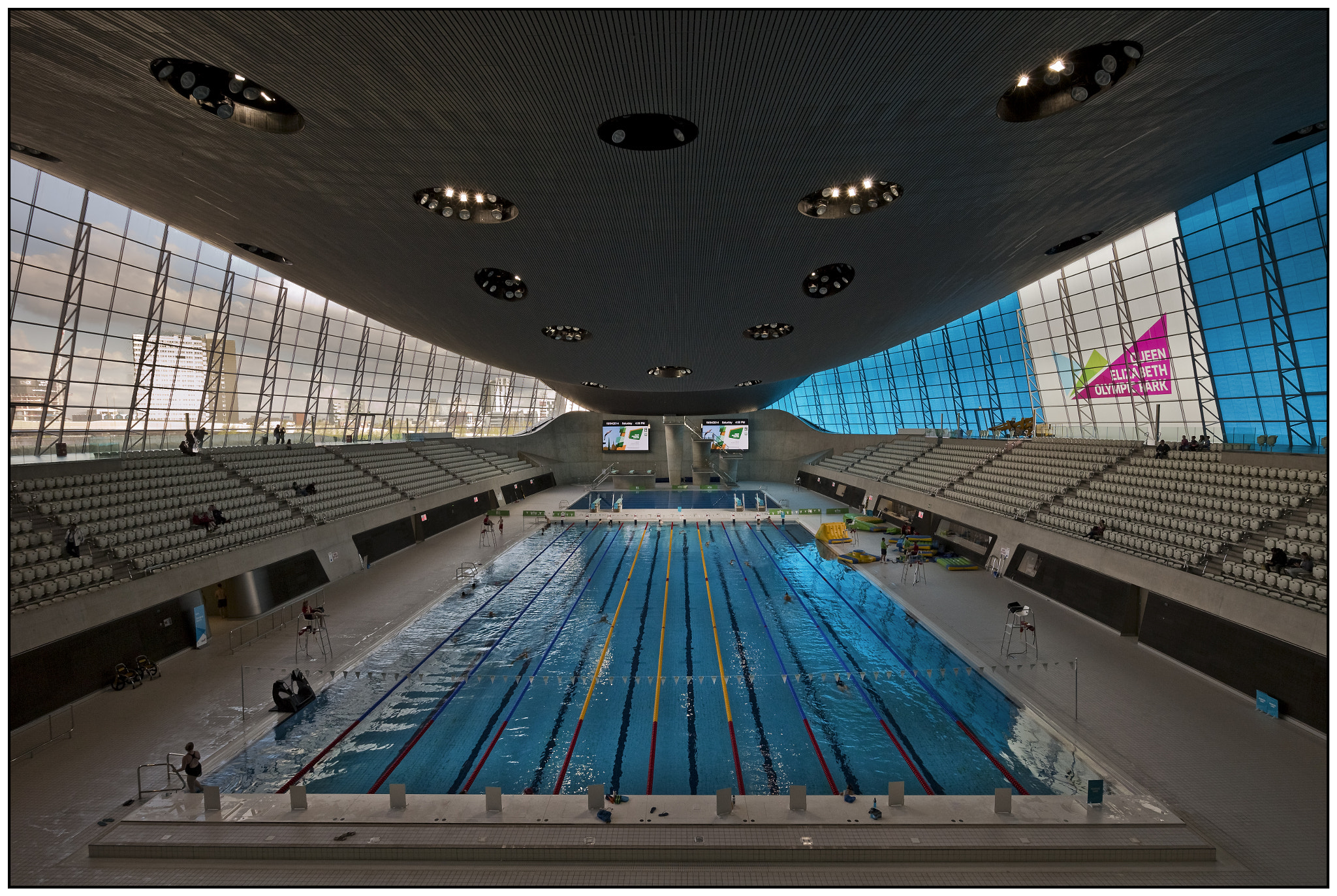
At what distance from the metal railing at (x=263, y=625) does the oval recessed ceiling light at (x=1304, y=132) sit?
9137mm

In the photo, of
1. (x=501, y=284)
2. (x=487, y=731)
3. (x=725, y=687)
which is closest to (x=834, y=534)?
(x=725, y=687)

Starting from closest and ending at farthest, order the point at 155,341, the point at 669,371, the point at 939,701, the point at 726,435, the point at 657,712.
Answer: the point at 657,712 → the point at 939,701 → the point at 155,341 → the point at 669,371 → the point at 726,435

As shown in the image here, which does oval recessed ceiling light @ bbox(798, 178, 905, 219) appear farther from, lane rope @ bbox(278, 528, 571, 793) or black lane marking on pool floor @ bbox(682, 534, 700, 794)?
lane rope @ bbox(278, 528, 571, 793)

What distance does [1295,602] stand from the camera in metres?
9.22

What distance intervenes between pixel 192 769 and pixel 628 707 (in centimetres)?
581

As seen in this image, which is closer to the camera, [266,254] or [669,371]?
[266,254]

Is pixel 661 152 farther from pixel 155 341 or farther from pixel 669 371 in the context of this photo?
pixel 155 341

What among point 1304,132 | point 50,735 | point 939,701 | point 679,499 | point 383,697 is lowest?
point 50,735

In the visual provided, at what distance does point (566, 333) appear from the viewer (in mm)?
18875

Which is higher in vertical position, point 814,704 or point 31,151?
point 31,151

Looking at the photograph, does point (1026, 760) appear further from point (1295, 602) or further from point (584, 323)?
point (584, 323)

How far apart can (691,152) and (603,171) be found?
1.29 meters

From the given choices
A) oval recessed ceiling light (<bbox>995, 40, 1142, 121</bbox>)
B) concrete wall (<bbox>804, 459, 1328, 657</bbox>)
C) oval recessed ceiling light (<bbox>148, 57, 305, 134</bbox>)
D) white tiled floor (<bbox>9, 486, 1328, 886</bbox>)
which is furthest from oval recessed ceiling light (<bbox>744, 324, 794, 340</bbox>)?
oval recessed ceiling light (<bbox>148, 57, 305, 134</bbox>)

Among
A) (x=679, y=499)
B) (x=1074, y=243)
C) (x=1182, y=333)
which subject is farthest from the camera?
(x=679, y=499)
